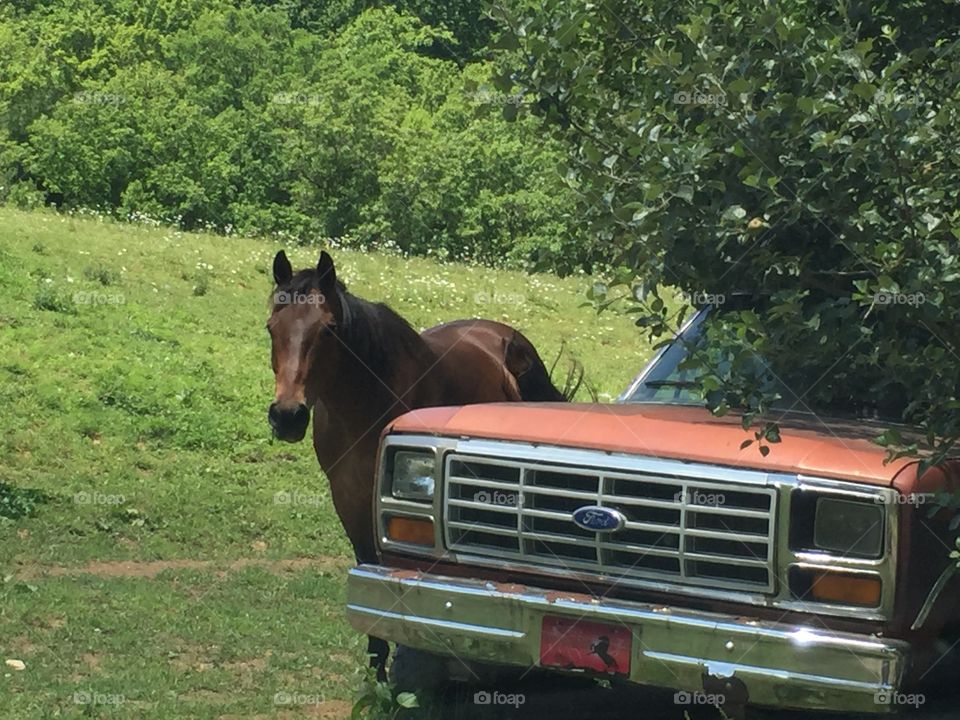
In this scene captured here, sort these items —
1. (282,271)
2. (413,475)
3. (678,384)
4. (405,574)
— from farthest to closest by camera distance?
(282,271) → (678,384) → (413,475) → (405,574)

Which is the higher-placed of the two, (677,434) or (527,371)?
(677,434)

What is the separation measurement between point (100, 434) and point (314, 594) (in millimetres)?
5533

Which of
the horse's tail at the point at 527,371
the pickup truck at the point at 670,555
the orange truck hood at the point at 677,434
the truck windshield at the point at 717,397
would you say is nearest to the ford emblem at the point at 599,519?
the pickup truck at the point at 670,555

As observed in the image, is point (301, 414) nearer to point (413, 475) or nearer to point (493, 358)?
point (413, 475)

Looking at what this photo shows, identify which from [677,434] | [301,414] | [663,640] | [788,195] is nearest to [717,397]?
[677,434]

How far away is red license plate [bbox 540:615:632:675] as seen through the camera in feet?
18.3

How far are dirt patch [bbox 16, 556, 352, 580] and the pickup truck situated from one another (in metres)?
5.20

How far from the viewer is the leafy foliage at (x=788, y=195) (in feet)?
17.4

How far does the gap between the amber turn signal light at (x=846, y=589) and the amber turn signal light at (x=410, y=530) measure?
1.62m

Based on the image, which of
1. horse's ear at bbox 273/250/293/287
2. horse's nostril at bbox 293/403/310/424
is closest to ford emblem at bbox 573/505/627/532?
horse's nostril at bbox 293/403/310/424

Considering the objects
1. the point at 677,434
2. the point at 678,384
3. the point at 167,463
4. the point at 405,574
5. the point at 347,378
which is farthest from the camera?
the point at 167,463

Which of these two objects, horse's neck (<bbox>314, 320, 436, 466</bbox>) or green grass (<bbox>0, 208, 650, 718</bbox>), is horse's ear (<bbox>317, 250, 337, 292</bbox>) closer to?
horse's neck (<bbox>314, 320, 436, 466</bbox>)

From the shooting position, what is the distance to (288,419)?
7.19 m

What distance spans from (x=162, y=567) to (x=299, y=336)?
4882 millimetres
